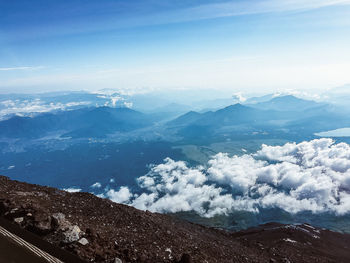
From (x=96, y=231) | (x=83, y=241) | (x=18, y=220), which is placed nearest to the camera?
(x=83, y=241)

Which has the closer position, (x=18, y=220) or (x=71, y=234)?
(x=71, y=234)

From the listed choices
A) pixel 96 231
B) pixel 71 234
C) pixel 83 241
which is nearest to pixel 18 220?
pixel 71 234

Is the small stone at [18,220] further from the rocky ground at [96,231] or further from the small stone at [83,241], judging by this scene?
the small stone at [83,241]

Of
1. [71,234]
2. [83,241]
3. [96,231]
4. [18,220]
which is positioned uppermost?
[18,220]

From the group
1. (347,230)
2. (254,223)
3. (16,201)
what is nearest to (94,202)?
(16,201)

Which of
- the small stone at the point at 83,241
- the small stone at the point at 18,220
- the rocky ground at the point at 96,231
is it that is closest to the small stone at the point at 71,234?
the rocky ground at the point at 96,231

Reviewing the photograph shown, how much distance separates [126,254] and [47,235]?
3169mm

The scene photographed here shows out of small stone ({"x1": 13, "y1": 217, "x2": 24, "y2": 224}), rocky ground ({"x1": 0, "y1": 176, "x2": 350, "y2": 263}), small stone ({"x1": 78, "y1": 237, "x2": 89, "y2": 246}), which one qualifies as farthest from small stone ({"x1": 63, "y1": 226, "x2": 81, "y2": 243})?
small stone ({"x1": 13, "y1": 217, "x2": 24, "y2": 224})

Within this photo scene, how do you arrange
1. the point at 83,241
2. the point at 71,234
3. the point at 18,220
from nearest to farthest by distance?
1. the point at 83,241
2. the point at 71,234
3. the point at 18,220

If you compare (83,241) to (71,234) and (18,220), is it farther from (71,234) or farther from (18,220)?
(18,220)

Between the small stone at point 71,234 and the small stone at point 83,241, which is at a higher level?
the small stone at point 71,234

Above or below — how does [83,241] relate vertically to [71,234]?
below

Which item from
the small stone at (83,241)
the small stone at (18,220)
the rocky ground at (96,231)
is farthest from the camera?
the small stone at (18,220)

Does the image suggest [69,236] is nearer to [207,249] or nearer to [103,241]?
[103,241]
